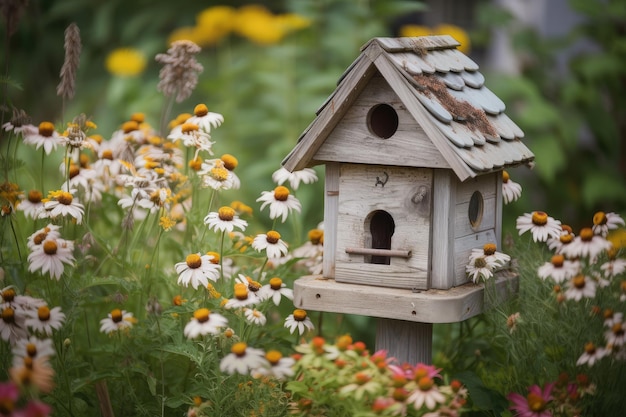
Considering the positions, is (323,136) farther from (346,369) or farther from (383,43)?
(346,369)

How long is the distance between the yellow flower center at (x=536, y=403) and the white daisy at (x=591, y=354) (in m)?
0.13

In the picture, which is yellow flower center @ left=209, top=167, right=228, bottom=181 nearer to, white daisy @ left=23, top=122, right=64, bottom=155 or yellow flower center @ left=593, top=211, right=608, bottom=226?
white daisy @ left=23, top=122, right=64, bottom=155

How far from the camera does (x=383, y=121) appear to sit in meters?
2.63

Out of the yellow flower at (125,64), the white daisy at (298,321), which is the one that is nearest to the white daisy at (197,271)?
the white daisy at (298,321)

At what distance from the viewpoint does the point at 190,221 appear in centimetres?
279

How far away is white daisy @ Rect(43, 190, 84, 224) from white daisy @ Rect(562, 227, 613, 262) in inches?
50.6

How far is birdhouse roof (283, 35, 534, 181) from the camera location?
240 cm

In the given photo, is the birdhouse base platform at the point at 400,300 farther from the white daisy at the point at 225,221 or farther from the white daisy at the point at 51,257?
the white daisy at the point at 51,257

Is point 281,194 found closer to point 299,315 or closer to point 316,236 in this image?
point 316,236

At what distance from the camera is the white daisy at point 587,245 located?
241 centimetres

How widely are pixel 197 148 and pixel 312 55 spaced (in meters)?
2.50

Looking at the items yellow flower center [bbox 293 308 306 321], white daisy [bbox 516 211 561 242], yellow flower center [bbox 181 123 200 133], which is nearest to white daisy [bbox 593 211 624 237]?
white daisy [bbox 516 211 561 242]

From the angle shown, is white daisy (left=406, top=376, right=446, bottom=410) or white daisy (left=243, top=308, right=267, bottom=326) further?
white daisy (left=243, top=308, right=267, bottom=326)

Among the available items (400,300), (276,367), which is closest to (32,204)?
(276,367)
